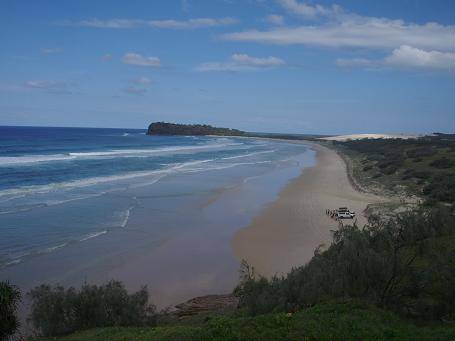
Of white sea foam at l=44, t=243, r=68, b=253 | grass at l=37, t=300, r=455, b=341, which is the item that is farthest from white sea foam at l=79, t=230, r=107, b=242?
grass at l=37, t=300, r=455, b=341

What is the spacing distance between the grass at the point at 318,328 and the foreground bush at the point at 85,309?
1.36 meters

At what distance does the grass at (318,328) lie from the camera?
780cm

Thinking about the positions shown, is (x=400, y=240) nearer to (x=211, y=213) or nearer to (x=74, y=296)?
(x=74, y=296)

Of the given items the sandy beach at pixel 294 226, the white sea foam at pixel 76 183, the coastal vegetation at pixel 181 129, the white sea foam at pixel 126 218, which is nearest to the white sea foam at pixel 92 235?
the white sea foam at pixel 126 218

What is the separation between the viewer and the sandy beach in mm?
17266

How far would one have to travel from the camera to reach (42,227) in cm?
2072

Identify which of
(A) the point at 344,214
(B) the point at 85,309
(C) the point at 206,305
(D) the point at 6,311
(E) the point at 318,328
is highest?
(E) the point at 318,328

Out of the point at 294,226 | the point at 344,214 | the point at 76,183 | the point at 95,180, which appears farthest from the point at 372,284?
the point at 95,180

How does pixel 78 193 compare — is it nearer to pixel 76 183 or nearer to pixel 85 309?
pixel 76 183

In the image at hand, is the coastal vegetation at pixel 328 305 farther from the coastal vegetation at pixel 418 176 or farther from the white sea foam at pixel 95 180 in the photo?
the white sea foam at pixel 95 180

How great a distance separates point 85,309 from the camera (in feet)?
34.6

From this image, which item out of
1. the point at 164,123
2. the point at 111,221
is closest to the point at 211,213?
the point at 111,221

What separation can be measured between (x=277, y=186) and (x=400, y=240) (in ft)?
79.6

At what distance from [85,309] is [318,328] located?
18.0ft
